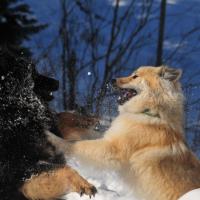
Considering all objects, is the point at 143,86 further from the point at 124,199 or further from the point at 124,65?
the point at 124,65

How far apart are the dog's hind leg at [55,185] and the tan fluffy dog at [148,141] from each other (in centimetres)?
57

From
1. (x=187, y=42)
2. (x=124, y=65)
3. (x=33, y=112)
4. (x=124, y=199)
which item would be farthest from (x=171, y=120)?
(x=187, y=42)

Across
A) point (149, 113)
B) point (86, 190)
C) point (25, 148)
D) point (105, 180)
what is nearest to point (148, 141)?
point (149, 113)

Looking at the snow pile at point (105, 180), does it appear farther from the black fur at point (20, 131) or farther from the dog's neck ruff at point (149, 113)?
the dog's neck ruff at point (149, 113)

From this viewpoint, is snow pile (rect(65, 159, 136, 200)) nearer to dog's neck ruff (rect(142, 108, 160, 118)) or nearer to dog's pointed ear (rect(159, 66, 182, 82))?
dog's neck ruff (rect(142, 108, 160, 118))

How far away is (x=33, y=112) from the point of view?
18.0ft

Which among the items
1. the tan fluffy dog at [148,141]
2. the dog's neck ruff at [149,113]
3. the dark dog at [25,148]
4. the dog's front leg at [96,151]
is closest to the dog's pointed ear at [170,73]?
the tan fluffy dog at [148,141]

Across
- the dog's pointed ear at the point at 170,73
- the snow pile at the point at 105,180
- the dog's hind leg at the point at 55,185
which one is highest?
the dog's pointed ear at the point at 170,73

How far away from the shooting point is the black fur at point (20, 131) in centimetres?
521

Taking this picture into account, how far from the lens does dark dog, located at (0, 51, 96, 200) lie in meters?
5.13

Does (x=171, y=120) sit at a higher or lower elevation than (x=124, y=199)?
→ higher

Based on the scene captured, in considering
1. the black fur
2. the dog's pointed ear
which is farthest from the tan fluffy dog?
the black fur

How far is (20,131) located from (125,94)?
1399 mm

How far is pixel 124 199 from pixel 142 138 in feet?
1.99
